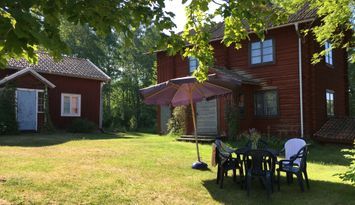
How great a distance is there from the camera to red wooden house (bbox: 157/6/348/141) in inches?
697

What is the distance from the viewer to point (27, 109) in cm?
2152

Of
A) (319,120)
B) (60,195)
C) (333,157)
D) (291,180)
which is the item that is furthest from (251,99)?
(60,195)

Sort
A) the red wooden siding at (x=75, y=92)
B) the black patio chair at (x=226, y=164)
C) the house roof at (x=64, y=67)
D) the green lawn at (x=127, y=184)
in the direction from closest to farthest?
the green lawn at (x=127, y=184) < the black patio chair at (x=226, y=164) < the house roof at (x=64, y=67) < the red wooden siding at (x=75, y=92)

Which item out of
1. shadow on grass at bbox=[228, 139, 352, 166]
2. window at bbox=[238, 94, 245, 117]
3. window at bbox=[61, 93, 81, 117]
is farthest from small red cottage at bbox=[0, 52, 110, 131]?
shadow on grass at bbox=[228, 139, 352, 166]

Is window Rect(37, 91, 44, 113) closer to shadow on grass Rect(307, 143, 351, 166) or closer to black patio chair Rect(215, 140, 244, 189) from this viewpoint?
shadow on grass Rect(307, 143, 351, 166)

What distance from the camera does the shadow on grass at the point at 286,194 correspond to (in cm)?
750

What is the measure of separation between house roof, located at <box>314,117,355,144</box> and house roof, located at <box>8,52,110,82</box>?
531 inches

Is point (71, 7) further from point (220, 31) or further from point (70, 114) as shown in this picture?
point (70, 114)

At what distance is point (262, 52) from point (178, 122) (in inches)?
211

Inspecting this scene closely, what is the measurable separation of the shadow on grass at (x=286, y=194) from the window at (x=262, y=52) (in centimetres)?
1059

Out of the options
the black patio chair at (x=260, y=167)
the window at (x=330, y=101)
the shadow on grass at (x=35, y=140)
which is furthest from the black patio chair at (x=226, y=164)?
the window at (x=330, y=101)

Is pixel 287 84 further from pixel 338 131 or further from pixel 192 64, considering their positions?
pixel 192 64

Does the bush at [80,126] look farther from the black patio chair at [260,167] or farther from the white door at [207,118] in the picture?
the black patio chair at [260,167]

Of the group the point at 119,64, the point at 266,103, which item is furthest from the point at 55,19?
the point at 119,64
